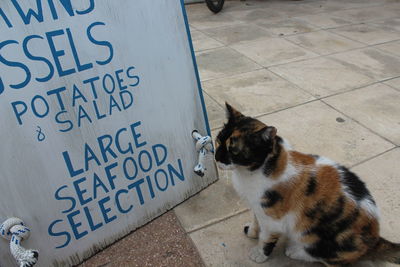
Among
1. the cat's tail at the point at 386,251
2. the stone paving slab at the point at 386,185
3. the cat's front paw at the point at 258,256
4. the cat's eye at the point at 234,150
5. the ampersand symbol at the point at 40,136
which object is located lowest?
the stone paving slab at the point at 386,185

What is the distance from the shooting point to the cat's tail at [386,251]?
69.4 inches

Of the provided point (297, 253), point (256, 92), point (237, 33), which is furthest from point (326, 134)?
point (237, 33)

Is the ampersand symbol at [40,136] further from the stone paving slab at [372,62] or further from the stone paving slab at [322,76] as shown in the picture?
the stone paving slab at [372,62]

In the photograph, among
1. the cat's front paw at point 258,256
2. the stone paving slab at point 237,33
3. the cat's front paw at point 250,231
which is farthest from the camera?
the stone paving slab at point 237,33

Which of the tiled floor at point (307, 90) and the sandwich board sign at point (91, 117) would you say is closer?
the sandwich board sign at point (91, 117)

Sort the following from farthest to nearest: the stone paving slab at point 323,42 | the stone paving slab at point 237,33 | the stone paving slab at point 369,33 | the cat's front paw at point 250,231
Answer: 1. the stone paving slab at point 237,33
2. the stone paving slab at point 369,33
3. the stone paving slab at point 323,42
4. the cat's front paw at point 250,231

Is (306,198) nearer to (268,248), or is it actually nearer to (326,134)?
(268,248)

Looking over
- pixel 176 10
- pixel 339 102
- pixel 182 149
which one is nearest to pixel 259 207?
pixel 182 149

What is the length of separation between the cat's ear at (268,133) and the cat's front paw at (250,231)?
2.57ft

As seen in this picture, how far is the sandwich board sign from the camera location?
5.42ft

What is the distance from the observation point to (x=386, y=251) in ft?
5.82

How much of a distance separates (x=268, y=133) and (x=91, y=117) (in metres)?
1.01

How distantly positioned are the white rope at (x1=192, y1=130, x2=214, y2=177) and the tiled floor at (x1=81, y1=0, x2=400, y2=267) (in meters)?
0.36


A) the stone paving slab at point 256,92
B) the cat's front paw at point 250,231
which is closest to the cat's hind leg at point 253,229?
the cat's front paw at point 250,231
